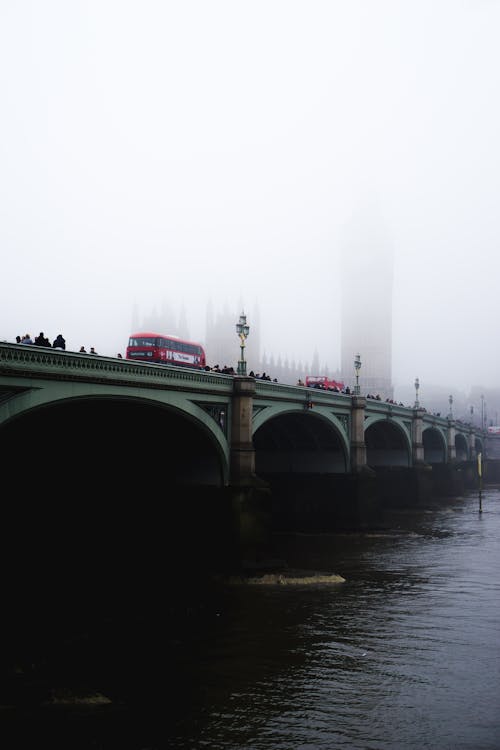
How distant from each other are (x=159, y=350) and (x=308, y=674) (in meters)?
23.6

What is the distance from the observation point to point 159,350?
39.7 metres

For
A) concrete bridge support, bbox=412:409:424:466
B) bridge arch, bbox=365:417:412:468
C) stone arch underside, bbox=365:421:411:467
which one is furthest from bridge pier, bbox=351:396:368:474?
concrete bridge support, bbox=412:409:424:466

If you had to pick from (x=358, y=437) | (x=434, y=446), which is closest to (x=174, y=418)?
(x=358, y=437)

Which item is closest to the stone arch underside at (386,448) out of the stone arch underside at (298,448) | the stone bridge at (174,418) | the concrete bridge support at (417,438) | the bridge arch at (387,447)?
the bridge arch at (387,447)

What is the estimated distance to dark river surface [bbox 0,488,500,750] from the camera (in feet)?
47.9

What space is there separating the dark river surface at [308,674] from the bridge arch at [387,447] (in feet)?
117

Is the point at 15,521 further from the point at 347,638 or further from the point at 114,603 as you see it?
the point at 347,638

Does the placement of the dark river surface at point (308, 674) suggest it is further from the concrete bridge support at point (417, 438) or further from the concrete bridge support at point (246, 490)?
the concrete bridge support at point (417, 438)

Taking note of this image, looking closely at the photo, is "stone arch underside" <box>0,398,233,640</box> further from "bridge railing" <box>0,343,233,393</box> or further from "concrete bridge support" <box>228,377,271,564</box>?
"bridge railing" <box>0,343,233,393</box>

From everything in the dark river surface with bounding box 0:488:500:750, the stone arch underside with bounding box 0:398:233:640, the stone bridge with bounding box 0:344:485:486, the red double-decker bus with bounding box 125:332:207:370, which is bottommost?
the dark river surface with bounding box 0:488:500:750

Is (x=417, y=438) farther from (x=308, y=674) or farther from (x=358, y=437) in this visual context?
(x=308, y=674)

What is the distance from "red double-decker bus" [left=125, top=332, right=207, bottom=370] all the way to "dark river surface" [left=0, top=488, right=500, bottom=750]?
47.1 ft

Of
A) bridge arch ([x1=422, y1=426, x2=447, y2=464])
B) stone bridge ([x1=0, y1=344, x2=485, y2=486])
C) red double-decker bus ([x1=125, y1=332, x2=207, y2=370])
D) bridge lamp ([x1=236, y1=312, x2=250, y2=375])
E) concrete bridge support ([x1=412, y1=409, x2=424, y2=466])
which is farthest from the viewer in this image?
bridge arch ([x1=422, y1=426, x2=447, y2=464])

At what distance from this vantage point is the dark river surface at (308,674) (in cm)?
1461
